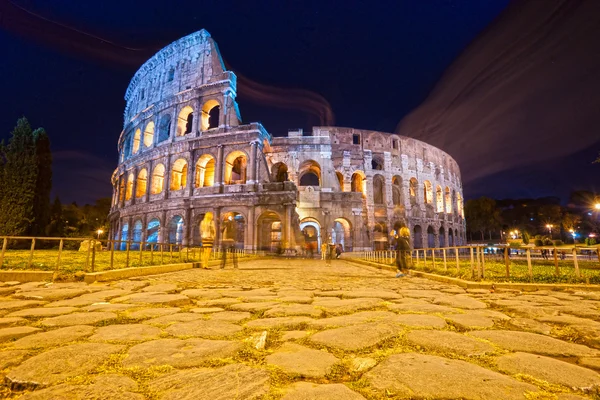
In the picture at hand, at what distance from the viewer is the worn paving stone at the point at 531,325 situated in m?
2.13

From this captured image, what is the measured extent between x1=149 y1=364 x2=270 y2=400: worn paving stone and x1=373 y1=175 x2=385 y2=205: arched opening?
31.2 meters

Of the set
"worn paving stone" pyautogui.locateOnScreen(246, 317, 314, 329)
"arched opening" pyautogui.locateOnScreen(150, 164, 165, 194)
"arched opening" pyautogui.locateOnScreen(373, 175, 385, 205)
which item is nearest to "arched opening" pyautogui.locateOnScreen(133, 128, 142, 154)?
"arched opening" pyautogui.locateOnScreen(150, 164, 165, 194)

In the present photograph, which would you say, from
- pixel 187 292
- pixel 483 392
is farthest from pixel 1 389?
pixel 187 292

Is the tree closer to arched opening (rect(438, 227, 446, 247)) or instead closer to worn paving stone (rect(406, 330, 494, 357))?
worn paving stone (rect(406, 330, 494, 357))

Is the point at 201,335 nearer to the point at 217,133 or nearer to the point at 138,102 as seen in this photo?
the point at 217,133

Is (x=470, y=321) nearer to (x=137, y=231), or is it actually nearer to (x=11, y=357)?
(x=11, y=357)

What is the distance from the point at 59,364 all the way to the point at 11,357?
35cm

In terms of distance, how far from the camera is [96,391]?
45.2 inches

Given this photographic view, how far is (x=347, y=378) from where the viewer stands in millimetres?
1342

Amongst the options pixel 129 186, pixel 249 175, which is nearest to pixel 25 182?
pixel 129 186

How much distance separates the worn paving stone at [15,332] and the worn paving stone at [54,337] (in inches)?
3.4

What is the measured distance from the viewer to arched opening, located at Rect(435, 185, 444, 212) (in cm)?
3409

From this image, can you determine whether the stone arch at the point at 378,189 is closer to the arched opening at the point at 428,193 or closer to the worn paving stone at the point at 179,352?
the arched opening at the point at 428,193

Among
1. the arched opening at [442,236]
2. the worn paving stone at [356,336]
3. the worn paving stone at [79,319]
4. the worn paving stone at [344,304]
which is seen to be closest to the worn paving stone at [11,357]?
the worn paving stone at [79,319]
